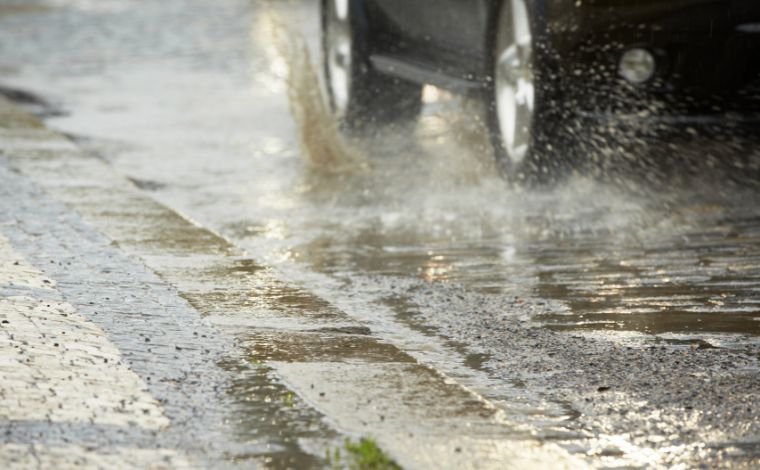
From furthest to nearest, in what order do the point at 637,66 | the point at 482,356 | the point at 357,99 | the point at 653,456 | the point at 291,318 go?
1. the point at 357,99
2. the point at 637,66
3. the point at 291,318
4. the point at 482,356
5. the point at 653,456

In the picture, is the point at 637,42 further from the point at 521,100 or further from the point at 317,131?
the point at 317,131

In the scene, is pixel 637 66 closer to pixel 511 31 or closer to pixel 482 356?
pixel 511 31

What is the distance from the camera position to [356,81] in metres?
9.29

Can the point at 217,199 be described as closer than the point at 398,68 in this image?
Yes

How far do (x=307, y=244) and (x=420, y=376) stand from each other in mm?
2144

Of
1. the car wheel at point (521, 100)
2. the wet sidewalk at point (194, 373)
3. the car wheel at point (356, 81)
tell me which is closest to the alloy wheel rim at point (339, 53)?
the car wheel at point (356, 81)

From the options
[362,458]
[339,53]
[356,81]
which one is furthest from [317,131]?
[362,458]

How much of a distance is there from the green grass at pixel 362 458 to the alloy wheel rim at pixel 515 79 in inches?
140

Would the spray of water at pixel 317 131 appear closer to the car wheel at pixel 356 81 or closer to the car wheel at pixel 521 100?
the car wheel at pixel 356 81

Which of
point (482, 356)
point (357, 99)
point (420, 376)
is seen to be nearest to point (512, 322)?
point (482, 356)

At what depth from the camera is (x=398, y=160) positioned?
8609 millimetres

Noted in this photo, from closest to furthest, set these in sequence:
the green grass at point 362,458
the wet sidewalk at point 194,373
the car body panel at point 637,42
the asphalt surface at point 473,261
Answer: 1. the green grass at point 362,458
2. the wet sidewalk at point 194,373
3. the asphalt surface at point 473,261
4. the car body panel at point 637,42

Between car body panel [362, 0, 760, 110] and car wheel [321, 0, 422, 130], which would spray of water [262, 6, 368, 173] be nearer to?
car wheel [321, 0, 422, 130]

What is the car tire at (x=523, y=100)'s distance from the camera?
273 inches
